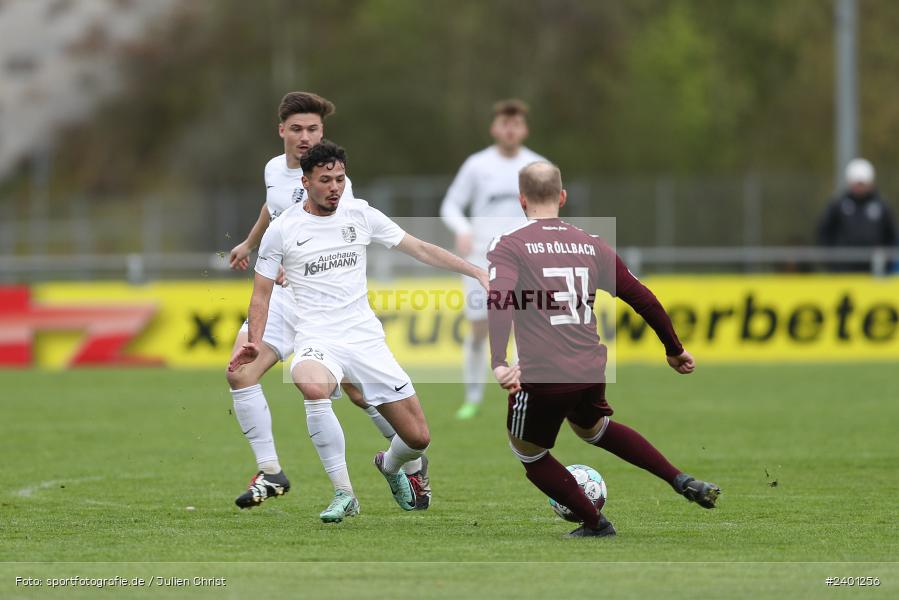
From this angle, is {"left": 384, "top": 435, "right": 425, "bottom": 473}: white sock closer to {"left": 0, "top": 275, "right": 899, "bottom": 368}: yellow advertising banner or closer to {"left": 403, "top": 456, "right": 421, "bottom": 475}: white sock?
{"left": 403, "top": 456, "right": 421, "bottom": 475}: white sock

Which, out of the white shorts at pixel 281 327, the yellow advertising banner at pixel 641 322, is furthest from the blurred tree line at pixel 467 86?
the white shorts at pixel 281 327

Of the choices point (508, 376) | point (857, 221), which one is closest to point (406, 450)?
point (508, 376)

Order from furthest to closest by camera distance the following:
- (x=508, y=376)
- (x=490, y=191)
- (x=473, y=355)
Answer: (x=473, y=355)
(x=490, y=191)
(x=508, y=376)

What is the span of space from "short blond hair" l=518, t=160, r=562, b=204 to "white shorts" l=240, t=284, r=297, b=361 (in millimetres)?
1931

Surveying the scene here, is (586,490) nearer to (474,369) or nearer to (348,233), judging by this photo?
(348,233)

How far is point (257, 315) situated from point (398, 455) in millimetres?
1051

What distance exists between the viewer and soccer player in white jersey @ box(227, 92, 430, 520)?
8188 millimetres

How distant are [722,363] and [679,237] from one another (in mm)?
11840

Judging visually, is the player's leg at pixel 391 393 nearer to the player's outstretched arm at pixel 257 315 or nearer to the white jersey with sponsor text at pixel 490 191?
the player's outstretched arm at pixel 257 315

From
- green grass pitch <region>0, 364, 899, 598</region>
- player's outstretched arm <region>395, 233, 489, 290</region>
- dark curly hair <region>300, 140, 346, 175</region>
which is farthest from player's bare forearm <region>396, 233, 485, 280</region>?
green grass pitch <region>0, 364, 899, 598</region>

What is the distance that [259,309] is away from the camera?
786 centimetres

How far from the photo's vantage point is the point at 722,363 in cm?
1923

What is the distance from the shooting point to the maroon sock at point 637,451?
23.9 ft

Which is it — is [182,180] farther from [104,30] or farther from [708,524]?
[708,524]
